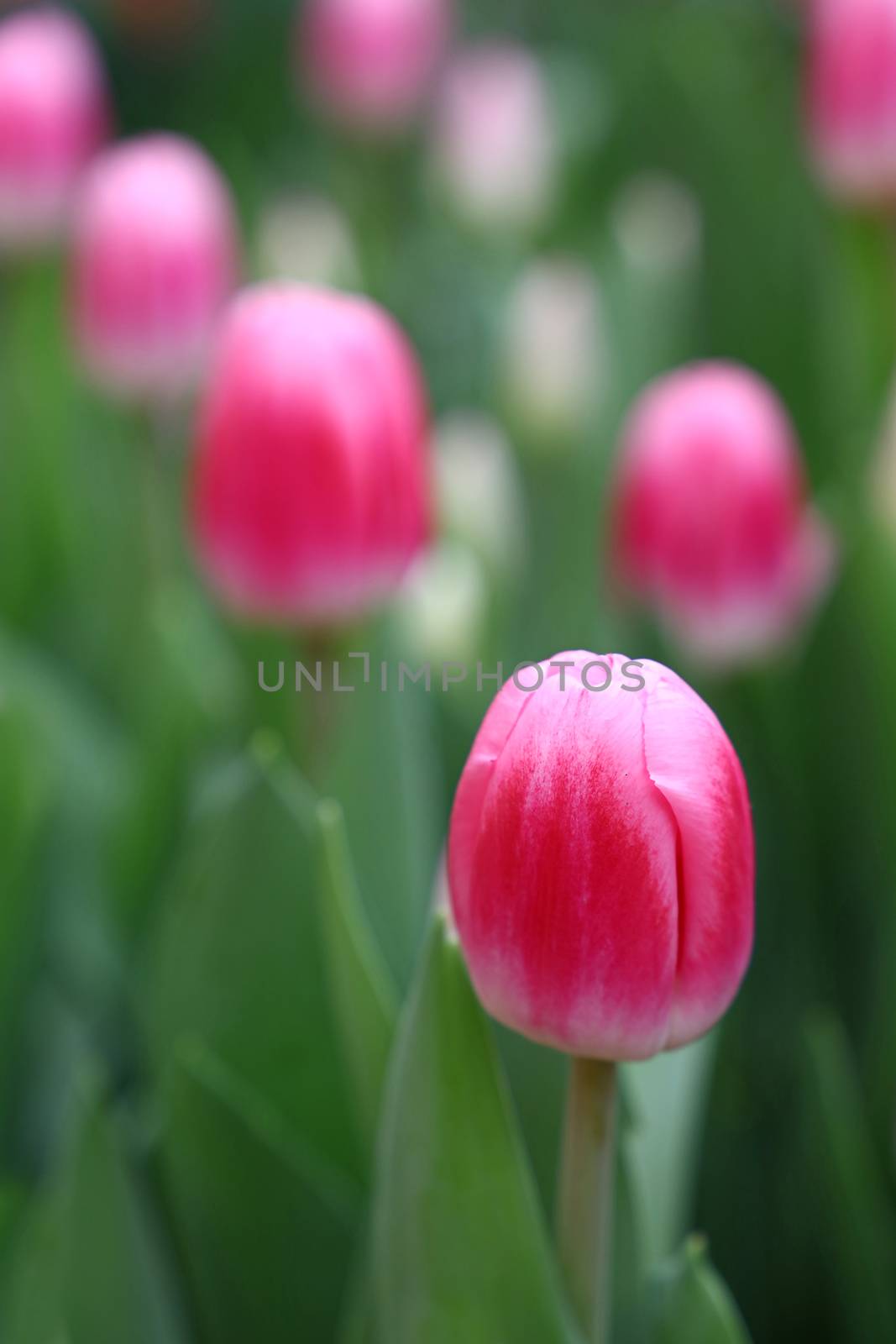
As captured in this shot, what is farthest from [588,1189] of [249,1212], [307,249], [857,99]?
[307,249]

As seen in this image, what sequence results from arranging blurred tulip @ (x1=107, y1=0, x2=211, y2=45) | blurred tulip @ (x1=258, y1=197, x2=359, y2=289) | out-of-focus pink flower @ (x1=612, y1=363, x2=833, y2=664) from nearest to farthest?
out-of-focus pink flower @ (x1=612, y1=363, x2=833, y2=664), blurred tulip @ (x1=258, y1=197, x2=359, y2=289), blurred tulip @ (x1=107, y1=0, x2=211, y2=45)

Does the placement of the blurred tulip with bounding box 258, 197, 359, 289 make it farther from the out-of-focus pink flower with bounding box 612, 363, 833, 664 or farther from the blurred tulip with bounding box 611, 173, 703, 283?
the out-of-focus pink flower with bounding box 612, 363, 833, 664

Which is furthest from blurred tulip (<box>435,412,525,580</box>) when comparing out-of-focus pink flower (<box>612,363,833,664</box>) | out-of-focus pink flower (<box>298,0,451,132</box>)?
out-of-focus pink flower (<box>298,0,451,132</box>)

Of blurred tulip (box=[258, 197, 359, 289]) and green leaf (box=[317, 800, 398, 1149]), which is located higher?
blurred tulip (box=[258, 197, 359, 289])

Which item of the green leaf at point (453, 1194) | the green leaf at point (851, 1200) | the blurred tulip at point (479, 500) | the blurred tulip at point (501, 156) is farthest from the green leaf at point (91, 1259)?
the blurred tulip at point (501, 156)

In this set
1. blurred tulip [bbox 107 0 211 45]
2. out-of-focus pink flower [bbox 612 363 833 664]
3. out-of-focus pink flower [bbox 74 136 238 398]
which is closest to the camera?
out-of-focus pink flower [bbox 612 363 833 664]

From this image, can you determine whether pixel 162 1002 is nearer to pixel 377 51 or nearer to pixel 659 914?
pixel 659 914

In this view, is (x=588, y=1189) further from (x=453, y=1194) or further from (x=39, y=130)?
(x=39, y=130)
